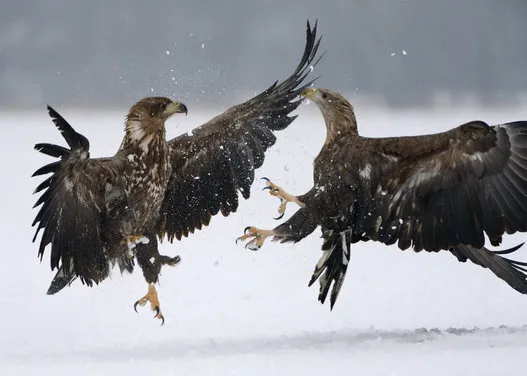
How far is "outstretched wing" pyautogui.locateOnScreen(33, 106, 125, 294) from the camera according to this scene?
7.87 m

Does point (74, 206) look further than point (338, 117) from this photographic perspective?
No

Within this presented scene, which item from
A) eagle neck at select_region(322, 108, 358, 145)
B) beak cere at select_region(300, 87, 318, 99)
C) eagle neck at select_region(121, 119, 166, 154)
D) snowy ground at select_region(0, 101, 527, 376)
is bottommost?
snowy ground at select_region(0, 101, 527, 376)

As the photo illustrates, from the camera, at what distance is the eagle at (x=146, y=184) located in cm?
805

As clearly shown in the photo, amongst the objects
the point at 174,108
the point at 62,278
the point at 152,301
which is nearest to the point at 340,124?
the point at 174,108

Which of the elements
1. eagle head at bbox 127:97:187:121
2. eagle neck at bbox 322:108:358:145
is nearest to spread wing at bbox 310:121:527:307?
eagle neck at bbox 322:108:358:145

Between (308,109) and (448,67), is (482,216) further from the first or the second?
(448,67)

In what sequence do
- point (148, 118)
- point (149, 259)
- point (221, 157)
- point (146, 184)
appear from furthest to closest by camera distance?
point (221, 157) → point (149, 259) → point (148, 118) → point (146, 184)

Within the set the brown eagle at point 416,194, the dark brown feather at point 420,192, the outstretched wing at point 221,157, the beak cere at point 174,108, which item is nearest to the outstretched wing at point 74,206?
the beak cere at point 174,108

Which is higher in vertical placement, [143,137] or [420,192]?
[143,137]

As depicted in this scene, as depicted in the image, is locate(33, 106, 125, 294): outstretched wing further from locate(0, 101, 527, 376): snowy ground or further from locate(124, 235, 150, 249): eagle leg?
locate(0, 101, 527, 376): snowy ground

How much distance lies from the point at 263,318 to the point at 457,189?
1.78 m

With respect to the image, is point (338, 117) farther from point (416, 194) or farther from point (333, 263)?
point (333, 263)

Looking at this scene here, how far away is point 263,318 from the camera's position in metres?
9.20

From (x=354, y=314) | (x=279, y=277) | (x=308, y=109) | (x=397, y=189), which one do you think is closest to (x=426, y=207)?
(x=397, y=189)
